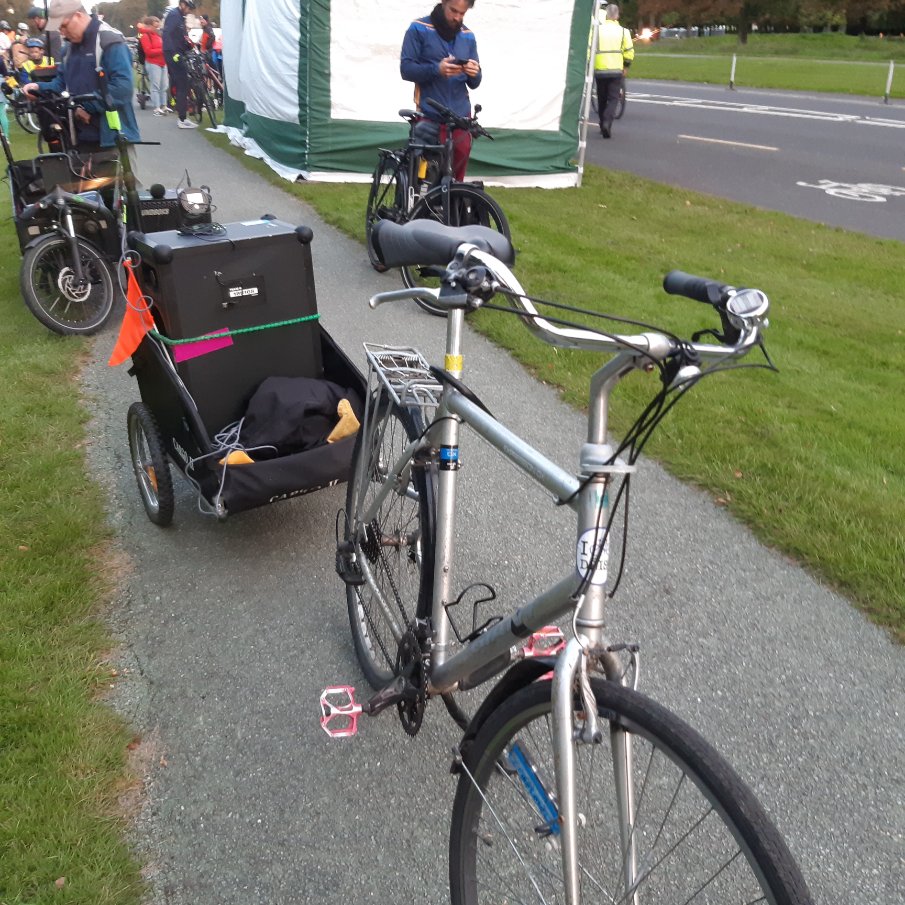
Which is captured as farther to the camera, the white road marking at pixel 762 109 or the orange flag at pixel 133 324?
the white road marking at pixel 762 109

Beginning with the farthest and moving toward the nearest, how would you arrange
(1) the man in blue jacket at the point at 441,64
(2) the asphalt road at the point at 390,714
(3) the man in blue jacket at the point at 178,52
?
(3) the man in blue jacket at the point at 178,52, (1) the man in blue jacket at the point at 441,64, (2) the asphalt road at the point at 390,714

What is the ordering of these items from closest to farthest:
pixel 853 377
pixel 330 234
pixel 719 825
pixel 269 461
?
1. pixel 719 825
2. pixel 269 461
3. pixel 853 377
4. pixel 330 234

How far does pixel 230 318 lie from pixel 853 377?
162 inches

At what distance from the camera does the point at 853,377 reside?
588 centimetres

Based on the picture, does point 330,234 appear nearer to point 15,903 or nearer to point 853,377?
point 853,377

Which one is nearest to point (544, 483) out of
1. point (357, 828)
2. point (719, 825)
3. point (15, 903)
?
point (719, 825)

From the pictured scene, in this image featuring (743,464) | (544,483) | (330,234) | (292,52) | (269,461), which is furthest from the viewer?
(292,52)

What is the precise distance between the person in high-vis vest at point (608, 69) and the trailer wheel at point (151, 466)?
15070 millimetres

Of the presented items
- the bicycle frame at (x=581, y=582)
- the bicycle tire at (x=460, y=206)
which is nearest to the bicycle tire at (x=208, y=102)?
the bicycle tire at (x=460, y=206)

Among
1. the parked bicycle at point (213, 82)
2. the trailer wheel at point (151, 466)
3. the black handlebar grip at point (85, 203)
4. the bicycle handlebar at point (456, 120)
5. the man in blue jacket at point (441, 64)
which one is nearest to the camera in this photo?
the trailer wheel at point (151, 466)

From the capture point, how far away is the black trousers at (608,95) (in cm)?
1694

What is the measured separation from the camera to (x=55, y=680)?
10.1 feet

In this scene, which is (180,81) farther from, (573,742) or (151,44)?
(573,742)

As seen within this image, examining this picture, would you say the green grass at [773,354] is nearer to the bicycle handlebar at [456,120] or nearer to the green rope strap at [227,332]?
the bicycle handlebar at [456,120]
